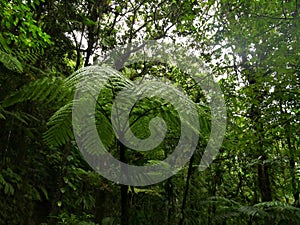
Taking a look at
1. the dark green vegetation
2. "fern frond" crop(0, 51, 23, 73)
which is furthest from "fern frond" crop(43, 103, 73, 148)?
"fern frond" crop(0, 51, 23, 73)

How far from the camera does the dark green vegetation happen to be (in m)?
1.84

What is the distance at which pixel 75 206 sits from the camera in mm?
3230

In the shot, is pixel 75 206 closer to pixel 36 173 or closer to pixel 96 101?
pixel 36 173

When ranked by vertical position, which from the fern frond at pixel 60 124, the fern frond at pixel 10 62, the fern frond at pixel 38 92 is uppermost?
the fern frond at pixel 10 62

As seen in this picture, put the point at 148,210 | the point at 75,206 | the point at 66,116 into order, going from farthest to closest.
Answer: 1. the point at 148,210
2. the point at 75,206
3. the point at 66,116

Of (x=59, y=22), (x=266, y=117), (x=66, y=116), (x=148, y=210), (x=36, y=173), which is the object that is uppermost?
(x=59, y=22)

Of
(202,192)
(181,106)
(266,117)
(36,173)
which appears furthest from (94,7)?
(202,192)

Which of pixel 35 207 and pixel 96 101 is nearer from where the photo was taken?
pixel 96 101

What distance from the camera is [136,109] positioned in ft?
4.57

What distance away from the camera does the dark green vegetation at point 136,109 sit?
1.84m

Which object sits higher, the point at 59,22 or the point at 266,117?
the point at 59,22

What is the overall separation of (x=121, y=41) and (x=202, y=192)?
2.54 meters

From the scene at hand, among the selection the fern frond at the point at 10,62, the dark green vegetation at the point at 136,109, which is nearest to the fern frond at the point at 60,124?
the dark green vegetation at the point at 136,109

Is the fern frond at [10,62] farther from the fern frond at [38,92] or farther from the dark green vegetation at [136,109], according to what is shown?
the fern frond at [38,92]
